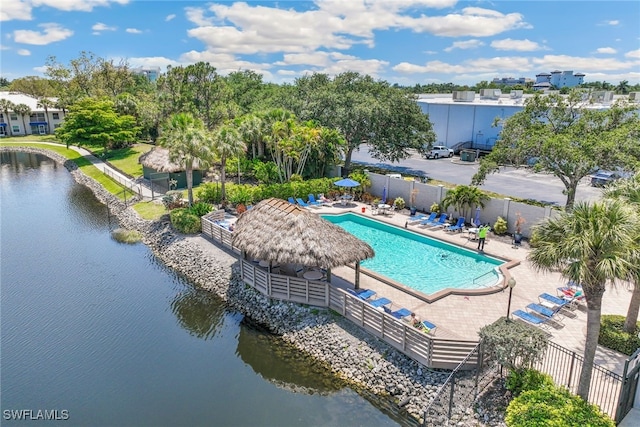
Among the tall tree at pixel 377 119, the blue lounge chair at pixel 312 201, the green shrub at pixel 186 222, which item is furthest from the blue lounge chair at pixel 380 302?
the tall tree at pixel 377 119

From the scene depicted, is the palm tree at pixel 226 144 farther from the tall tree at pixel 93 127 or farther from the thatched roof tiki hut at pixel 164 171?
the tall tree at pixel 93 127

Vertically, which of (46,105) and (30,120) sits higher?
(46,105)

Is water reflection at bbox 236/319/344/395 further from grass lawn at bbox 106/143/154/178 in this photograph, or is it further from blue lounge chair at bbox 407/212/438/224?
grass lawn at bbox 106/143/154/178

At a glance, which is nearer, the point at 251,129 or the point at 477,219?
the point at 477,219

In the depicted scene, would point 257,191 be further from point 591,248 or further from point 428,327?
point 591,248

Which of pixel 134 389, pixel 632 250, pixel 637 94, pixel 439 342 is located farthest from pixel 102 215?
pixel 637 94

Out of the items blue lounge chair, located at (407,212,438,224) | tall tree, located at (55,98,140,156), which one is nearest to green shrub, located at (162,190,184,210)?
blue lounge chair, located at (407,212,438,224)

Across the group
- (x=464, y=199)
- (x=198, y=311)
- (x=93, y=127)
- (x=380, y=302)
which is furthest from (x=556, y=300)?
(x=93, y=127)
